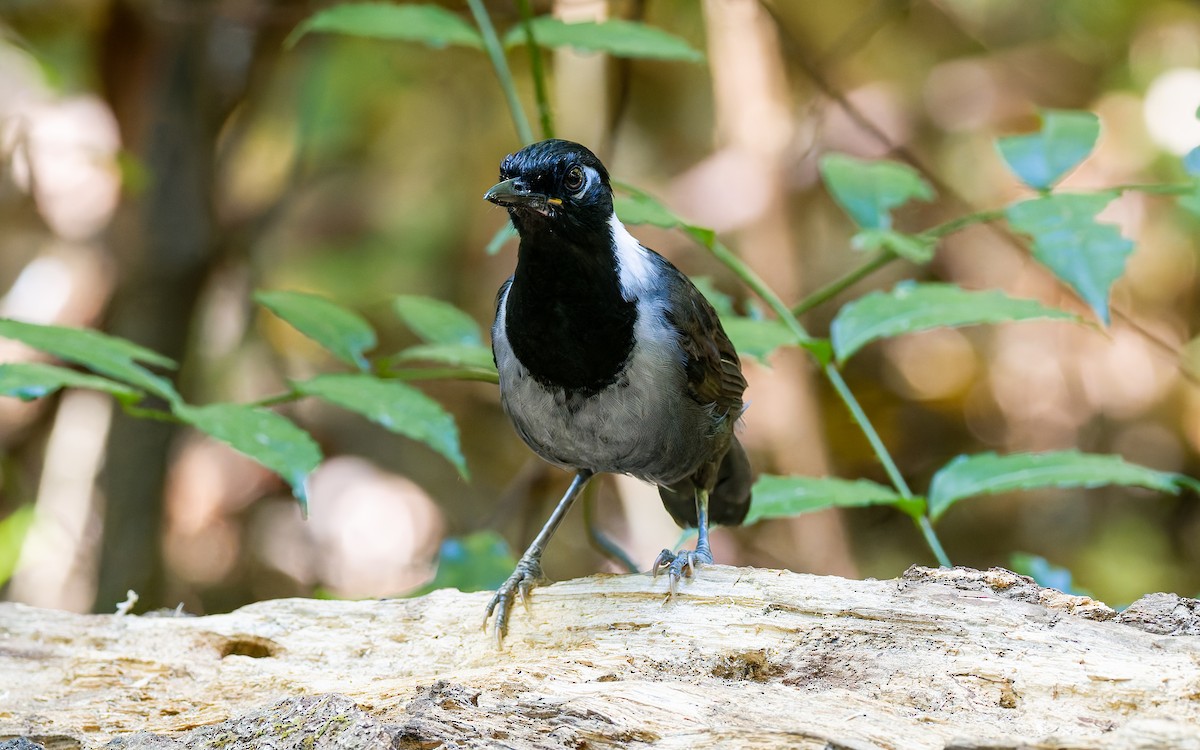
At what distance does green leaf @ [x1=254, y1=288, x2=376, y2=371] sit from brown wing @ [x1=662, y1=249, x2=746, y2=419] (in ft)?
3.19

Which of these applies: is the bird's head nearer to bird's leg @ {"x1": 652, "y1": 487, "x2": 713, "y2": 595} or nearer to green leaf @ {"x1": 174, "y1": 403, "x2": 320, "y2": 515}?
green leaf @ {"x1": 174, "y1": 403, "x2": 320, "y2": 515}

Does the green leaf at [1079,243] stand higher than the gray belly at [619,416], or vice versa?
the green leaf at [1079,243]

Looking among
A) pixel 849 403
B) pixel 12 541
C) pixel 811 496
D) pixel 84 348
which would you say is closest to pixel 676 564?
pixel 811 496

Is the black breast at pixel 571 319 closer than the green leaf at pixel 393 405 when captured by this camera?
No

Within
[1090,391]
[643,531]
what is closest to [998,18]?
[1090,391]

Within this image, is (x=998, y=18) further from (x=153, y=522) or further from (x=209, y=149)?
(x=153, y=522)

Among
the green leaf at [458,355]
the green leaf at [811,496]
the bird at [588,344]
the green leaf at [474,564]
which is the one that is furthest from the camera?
the green leaf at [474,564]

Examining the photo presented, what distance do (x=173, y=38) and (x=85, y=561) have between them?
3.19m

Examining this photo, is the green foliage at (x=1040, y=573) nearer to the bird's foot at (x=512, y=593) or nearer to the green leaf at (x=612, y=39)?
the bird's foot at (x=512, y=593)

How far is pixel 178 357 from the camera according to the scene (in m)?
6.48

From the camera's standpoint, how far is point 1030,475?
2.94 metres

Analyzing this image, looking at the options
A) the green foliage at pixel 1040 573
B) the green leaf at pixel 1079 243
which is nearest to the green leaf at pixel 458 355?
the green leaf at pixel 1079 243

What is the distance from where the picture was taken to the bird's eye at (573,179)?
3.10 meters

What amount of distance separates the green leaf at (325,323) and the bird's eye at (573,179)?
82 cm
